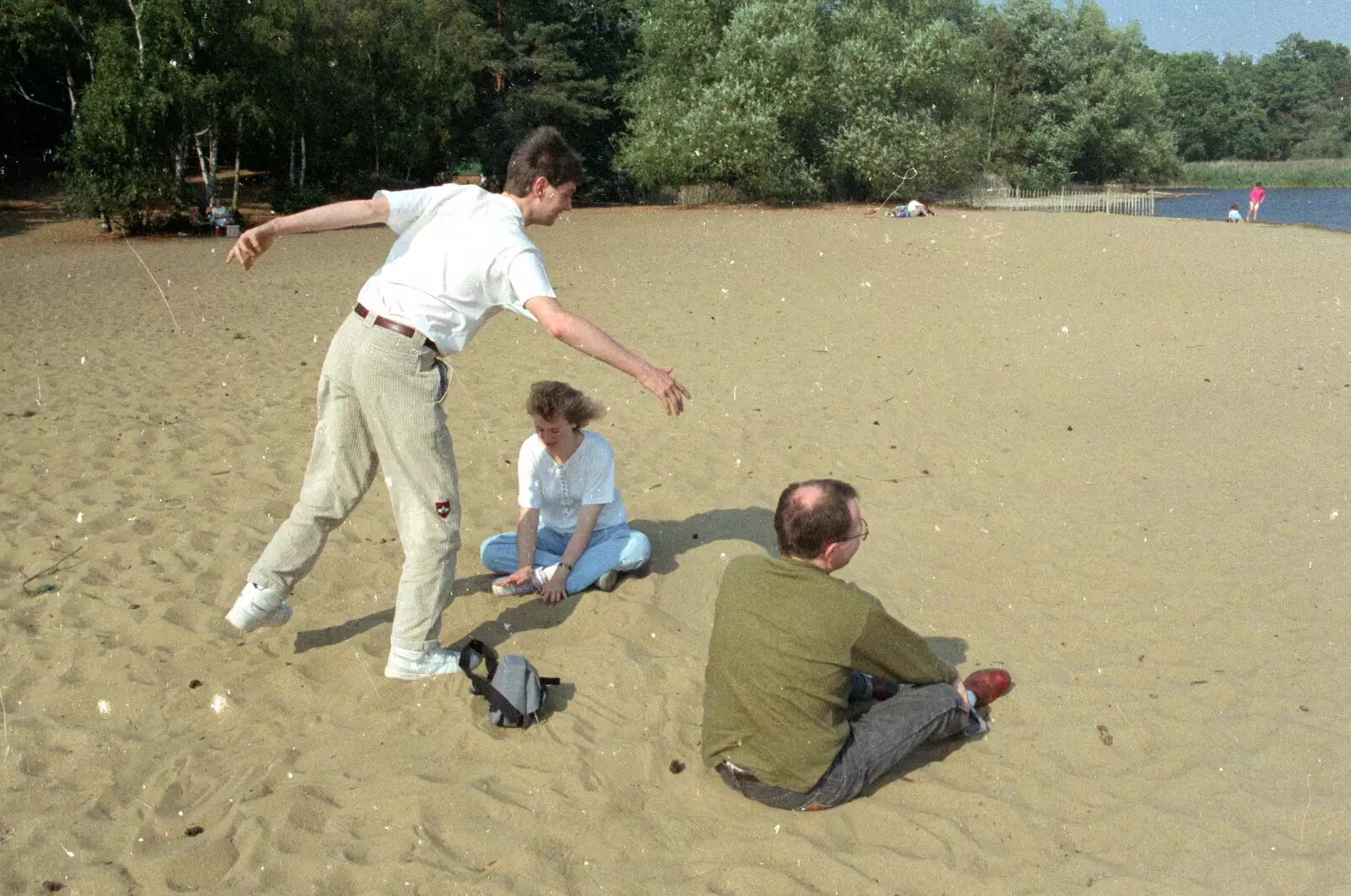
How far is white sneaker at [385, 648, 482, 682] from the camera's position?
4.44m

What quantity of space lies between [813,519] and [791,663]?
491mm

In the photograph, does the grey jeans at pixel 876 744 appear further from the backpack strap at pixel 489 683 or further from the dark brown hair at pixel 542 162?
the dark brown hair at pixel 542 162

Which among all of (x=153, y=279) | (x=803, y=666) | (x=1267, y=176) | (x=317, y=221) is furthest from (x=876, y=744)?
(x=1267, y=176)

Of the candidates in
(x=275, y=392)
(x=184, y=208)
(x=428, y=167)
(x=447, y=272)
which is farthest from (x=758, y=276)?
(x=428, y=167)

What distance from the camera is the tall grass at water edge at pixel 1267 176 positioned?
264ft

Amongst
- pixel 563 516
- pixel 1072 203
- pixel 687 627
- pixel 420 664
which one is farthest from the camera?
pixel 1072 203

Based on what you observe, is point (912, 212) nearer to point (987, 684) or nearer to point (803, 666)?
point (987, 684)

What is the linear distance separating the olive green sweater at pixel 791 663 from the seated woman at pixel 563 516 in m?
1.69

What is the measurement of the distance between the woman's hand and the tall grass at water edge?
279 feet

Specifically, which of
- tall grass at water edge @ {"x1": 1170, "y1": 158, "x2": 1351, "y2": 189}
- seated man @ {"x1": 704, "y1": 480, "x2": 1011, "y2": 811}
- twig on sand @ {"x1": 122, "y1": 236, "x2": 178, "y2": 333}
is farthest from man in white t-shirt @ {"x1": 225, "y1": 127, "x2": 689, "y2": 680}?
tall grass at water edge @ {"x1": 1170, "y1": 158, "x2": 1351, "y2": 189}

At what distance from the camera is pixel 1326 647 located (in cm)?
520

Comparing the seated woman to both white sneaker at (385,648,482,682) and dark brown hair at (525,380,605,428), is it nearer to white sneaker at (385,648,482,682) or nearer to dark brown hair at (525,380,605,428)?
dark brown hair at (525,380,605,428)

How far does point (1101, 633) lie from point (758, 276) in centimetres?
1268

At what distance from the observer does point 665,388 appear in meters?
3.83
